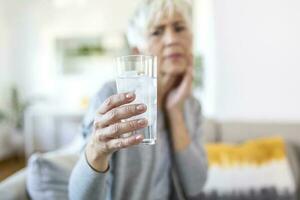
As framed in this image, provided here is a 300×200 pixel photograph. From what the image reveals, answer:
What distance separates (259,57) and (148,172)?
1489mm

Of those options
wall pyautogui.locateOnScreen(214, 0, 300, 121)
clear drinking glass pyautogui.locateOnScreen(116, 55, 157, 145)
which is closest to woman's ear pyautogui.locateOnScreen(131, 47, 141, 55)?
clear drinking glass pyautogui.locateOnScreen(116, 55, 157, 145)

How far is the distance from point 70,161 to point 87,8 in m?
3.63

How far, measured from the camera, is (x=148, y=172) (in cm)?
92

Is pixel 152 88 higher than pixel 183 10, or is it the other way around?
pixel 183 10

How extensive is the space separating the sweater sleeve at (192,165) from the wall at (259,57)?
4.01 feet

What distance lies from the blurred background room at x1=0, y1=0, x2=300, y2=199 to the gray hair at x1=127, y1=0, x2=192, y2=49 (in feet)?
1.22

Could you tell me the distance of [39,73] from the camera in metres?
4.57

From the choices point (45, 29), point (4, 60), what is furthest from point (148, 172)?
point (4, 60)

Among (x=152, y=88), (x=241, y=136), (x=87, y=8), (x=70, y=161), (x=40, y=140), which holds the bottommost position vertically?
(x=40, y=140)

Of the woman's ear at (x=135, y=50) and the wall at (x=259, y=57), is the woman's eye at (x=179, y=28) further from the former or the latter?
the wall at (x=259, y=57)

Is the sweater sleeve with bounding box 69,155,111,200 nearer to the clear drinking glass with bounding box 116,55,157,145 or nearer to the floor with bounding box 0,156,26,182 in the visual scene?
the clear drinking glass with bounding box 116,55,157,145

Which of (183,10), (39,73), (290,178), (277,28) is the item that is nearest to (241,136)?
(290,178)

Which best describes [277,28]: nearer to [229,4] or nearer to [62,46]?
[229,4]

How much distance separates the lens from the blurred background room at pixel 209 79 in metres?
1.68
